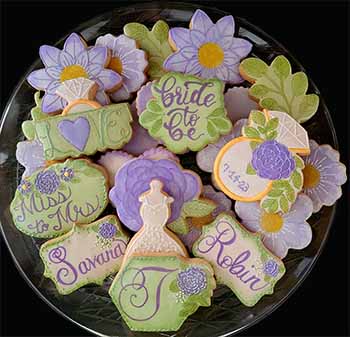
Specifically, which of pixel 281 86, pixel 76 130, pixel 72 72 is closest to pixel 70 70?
pixel 72 72

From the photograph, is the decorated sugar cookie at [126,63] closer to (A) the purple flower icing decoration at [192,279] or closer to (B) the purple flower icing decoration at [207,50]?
(B) the purple flower icing decoration at [207,50]

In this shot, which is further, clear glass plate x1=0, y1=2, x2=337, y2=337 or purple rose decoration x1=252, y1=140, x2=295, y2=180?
clear glass plate x1=0, y1=2, x2=337, y2=337

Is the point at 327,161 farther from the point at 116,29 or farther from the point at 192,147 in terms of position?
the point at 116,29

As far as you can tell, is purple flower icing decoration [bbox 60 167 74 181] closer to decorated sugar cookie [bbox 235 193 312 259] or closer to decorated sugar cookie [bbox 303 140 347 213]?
decorated sugar cookie [bbox 235 193 312 259]

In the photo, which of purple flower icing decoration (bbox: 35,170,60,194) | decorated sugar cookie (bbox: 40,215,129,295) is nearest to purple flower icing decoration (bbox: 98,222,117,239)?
decorated sugar cookie (bbox: 40,215,129,295)

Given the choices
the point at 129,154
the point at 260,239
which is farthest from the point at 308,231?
the point at 129,154

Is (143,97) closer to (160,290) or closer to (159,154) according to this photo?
(159,154)
